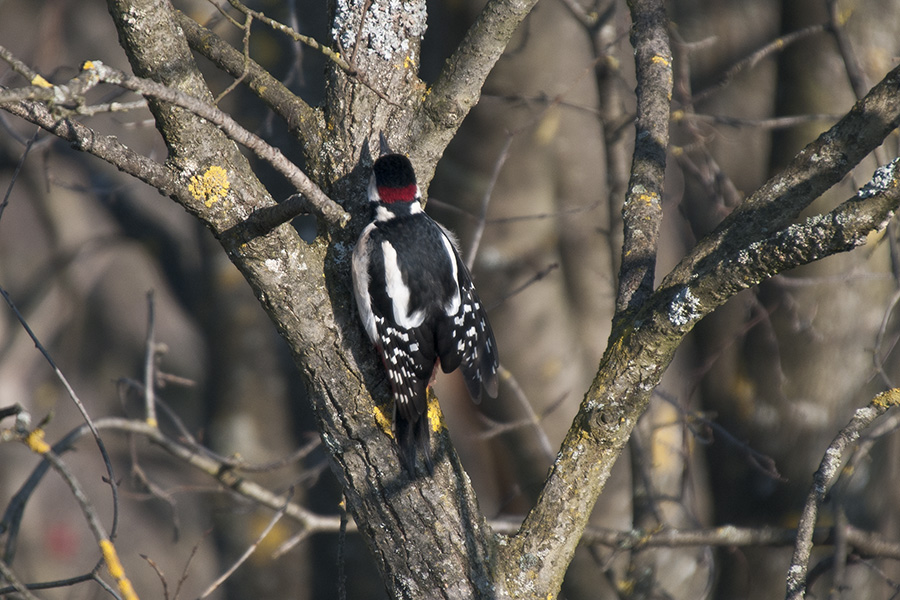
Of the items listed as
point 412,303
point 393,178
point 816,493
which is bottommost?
point 816,493

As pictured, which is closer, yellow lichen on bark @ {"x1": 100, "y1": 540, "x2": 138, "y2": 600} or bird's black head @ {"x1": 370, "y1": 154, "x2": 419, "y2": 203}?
yellow lichen on bark @ {"x1": 100, "y1": 540, "x2": 138, "y2": 600}

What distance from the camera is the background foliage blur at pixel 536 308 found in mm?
3666

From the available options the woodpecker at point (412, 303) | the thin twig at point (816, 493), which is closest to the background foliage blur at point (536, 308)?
the woodpecker at point (412, 303)

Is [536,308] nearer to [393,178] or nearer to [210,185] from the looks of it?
[393,178]

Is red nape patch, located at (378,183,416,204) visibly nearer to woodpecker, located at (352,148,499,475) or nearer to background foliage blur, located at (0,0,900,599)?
woodpecker, located at (352,148,499,475)

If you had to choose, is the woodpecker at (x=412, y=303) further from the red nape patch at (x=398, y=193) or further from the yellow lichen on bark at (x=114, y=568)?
the yellow lichen on bark at (x=114, y=568)

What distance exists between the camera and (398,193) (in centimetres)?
197

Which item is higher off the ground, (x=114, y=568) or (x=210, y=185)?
(x=210, y=185)

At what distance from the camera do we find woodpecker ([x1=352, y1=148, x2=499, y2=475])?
5.89 feet

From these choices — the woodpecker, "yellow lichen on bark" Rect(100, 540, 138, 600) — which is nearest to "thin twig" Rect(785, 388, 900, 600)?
the woodpecker

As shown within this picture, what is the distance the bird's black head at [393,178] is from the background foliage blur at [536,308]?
48.1 inches

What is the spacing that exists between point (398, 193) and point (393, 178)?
0.20 ft

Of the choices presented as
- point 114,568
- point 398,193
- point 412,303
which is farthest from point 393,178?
point 114,568

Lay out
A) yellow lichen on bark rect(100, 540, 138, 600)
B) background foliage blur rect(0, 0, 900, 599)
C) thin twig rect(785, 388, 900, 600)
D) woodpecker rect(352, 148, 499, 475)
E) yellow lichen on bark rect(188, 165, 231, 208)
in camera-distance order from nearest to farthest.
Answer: yellow lichen on bark rect(100, 540, 138, 600) → thin twig rect(785, 388, 900, 600) → yellow lichen on bark rect(188, 165, 231, 208) → woodpecker rect(352, 148, 499, 475) → background foliage blur rect(0, 0, 900, 599)
